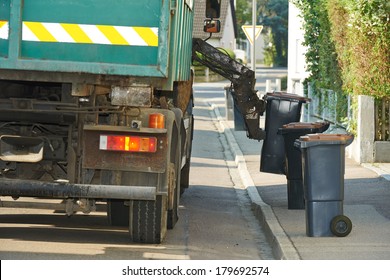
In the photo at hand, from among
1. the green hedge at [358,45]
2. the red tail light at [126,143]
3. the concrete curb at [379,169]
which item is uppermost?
the green hedge at [358,45]

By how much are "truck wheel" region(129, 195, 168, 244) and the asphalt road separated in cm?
10

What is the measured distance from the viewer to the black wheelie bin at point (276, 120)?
14945mm

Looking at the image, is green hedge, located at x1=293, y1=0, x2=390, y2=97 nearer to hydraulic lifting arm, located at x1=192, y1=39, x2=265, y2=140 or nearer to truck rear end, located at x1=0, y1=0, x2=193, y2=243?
hydraulic lifting arm, located at x1=192, y1=39, x2=265, y2=140

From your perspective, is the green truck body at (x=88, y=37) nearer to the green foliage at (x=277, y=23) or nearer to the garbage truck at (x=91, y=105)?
the garbage truck at (x=91, y=105)

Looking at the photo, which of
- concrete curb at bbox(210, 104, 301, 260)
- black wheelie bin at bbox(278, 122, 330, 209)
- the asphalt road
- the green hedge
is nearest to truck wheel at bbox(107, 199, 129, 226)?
the asphalt road

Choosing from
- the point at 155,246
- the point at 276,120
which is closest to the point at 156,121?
the point at 155,246

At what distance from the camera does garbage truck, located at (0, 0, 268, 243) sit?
32.3 ft

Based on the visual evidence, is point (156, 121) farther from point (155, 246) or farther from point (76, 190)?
point (155, 246)

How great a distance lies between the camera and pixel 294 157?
13398mm

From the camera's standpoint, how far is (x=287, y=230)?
459 inches

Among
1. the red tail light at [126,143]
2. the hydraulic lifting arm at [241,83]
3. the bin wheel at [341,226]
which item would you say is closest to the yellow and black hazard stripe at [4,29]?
the red tail light at [126,143]

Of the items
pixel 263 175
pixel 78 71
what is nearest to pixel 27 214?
pixel 78 71

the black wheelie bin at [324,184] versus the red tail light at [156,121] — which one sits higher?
the red tail light at [156,121]

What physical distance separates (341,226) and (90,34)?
319 cm
